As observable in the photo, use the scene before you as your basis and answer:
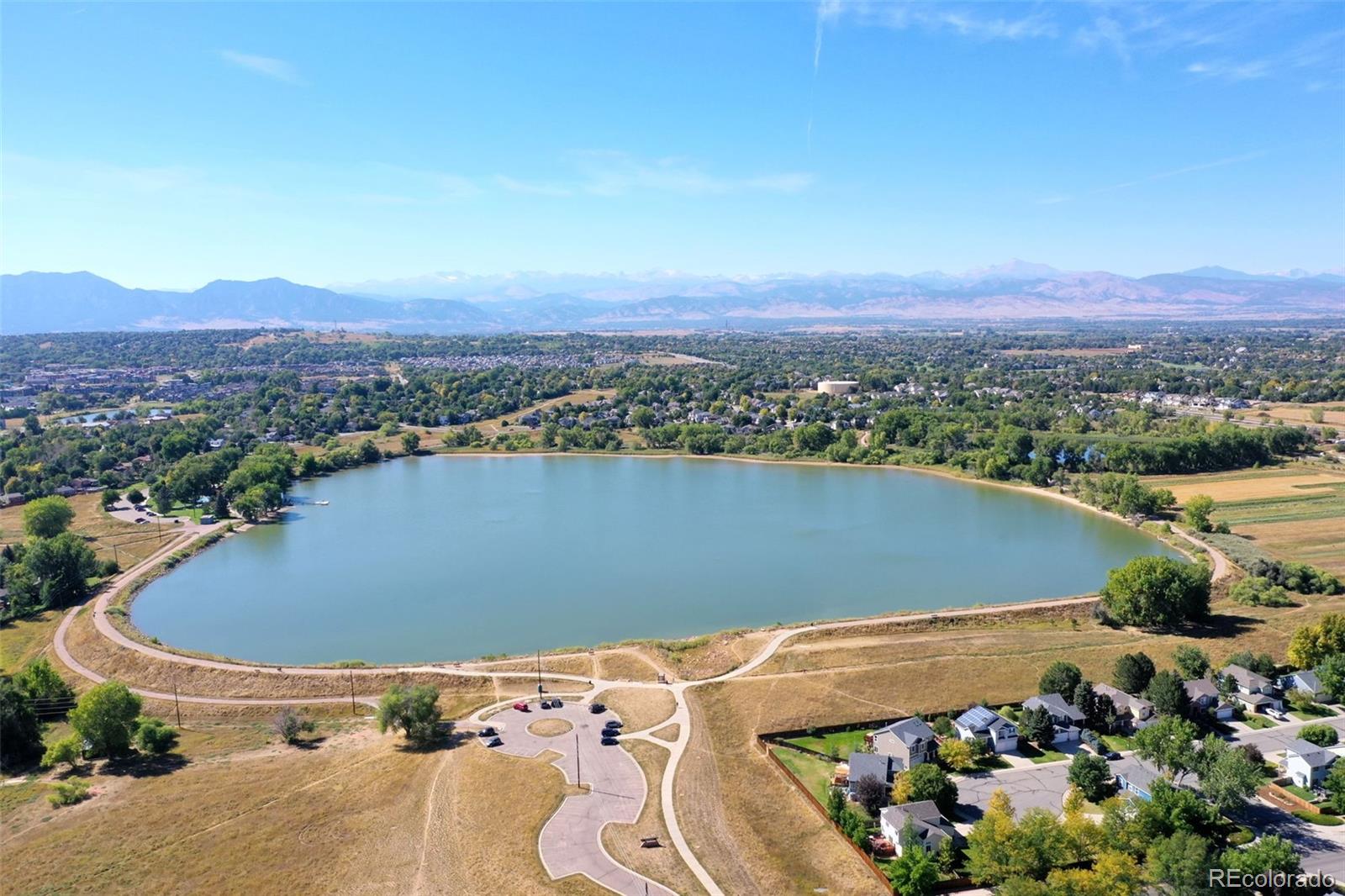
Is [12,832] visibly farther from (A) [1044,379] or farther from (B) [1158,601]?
(A) [1044,379]

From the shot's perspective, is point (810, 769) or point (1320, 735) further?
point (810, 769)

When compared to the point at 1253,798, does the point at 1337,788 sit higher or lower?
higher

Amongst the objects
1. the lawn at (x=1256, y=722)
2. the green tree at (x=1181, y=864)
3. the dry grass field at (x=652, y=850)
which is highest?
the green tree at (x=1181, y=864)

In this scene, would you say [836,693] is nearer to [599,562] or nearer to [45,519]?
[599,562]

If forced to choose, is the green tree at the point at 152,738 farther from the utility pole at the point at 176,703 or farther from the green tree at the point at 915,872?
the green tree at the point at 915,872

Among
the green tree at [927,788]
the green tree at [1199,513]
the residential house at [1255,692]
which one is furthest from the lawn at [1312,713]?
the green tree at [1199,513]

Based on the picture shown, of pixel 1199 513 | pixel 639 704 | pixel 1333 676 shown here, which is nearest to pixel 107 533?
pixel 639 704

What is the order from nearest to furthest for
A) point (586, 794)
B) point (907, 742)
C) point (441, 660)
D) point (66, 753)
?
point (586, 794)
point (907, 742)
point (66, 753)
point (441, 660)
